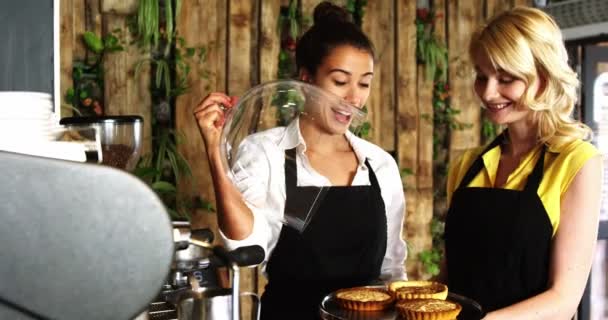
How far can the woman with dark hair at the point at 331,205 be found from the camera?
186cm

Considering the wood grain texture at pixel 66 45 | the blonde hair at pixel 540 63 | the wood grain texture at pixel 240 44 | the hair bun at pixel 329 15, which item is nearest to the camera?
the blonde hair at pixel 540 63

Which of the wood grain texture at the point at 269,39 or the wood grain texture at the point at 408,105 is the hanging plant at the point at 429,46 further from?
the wood grain texture at the point at 269,39

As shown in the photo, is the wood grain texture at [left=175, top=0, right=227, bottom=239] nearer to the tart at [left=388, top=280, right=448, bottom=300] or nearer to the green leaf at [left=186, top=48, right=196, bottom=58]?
the green leaf at [left=186, top=48, right=196, bottom=58]

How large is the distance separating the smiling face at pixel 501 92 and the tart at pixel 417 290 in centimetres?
48

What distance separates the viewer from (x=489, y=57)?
5.75 feet

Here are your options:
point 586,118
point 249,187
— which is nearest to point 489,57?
point 249,187

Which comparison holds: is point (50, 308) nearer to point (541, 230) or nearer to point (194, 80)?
point (541, 230)

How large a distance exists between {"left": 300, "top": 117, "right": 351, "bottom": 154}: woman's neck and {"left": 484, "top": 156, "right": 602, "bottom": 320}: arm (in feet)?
2.13

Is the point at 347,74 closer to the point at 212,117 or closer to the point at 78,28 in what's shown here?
the point at 212,117

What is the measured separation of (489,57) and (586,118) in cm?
243

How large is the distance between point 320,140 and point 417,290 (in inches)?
20.0

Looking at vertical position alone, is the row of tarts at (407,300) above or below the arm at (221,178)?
below

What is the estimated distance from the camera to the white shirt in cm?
162

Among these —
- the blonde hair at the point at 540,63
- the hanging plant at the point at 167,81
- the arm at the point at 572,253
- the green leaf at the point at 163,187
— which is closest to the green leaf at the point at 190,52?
the hanging plant at the point at 167,81
